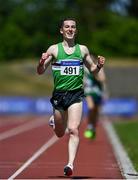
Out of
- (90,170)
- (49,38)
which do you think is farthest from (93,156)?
(49,38)

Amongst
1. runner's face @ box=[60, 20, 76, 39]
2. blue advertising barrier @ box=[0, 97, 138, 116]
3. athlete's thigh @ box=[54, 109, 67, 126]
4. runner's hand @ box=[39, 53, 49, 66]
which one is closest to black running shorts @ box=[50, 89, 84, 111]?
athlete's thigh @ box=[54, 109, 67, 126]

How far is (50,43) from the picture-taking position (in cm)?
7644

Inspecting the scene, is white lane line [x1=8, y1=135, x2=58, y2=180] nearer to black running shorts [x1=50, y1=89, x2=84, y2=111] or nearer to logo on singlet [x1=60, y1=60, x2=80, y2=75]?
black running shorts [x1=50, y1=89, x2=84, y2=111]

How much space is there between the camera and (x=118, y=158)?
14539 millimetres

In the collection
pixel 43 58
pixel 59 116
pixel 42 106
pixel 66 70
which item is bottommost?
pixel 59 116

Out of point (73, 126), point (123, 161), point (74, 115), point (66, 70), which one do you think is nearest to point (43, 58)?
point (66, 70)

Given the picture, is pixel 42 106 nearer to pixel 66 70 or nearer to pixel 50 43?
pixel 66 70

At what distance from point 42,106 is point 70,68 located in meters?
31.8

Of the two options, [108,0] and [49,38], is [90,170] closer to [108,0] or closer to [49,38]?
[49,38]

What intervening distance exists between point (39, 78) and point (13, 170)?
53.4 m

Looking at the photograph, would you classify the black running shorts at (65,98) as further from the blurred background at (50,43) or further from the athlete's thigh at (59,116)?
the blurred background at (50,43)

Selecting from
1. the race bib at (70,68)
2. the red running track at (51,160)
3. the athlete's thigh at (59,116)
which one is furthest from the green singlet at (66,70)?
the red running track at (51,160)

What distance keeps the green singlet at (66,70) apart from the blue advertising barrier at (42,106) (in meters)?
30.2

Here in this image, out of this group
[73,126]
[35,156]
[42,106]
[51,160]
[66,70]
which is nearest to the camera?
[73,126]
